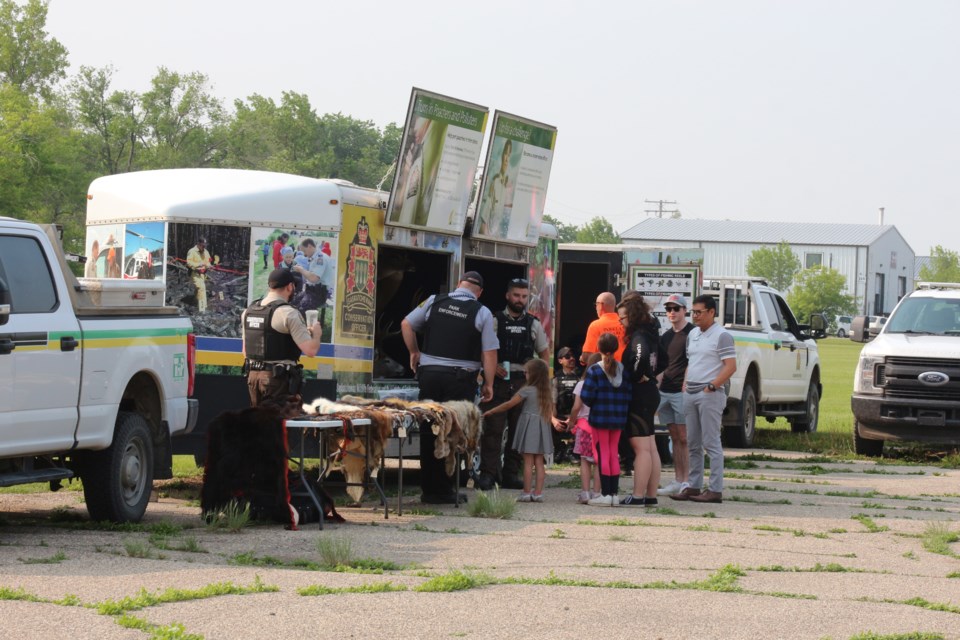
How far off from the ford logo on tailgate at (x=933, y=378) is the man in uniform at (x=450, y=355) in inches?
311

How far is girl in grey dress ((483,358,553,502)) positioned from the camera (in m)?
12.7

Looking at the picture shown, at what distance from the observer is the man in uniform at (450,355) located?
12461mm

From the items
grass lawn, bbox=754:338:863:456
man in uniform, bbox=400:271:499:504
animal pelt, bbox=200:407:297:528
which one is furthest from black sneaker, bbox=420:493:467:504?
grass lawn, bbox=754:338:863:456

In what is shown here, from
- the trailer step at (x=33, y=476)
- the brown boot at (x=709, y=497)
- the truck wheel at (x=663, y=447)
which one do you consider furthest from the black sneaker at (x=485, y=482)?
the truck wheel at (x=663, y=447)

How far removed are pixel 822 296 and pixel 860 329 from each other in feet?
297

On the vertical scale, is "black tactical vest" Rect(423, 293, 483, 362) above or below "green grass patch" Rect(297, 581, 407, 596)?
above

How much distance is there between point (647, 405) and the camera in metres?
13.0

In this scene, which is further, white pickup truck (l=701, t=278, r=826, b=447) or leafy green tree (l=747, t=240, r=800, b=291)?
leafy green tree (l=747, t=240, r=800, b=291)

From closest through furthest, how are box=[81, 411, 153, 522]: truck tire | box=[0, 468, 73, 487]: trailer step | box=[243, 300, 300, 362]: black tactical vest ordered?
box=[0, 468, 73, 487]: trailer step → box=[81, 411, 153, 522]: truck tire → box=[243, 300, 300, 362]: black tactical vest

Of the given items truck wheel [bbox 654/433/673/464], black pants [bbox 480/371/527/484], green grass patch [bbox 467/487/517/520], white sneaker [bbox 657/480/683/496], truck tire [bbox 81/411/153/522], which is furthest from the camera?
truck wheel [bbox 654/433/673/464]

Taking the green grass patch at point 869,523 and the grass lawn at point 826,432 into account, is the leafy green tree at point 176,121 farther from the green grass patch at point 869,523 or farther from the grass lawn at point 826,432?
the green grass patch at point 869,523

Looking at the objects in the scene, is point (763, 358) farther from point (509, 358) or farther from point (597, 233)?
point (597, 233)

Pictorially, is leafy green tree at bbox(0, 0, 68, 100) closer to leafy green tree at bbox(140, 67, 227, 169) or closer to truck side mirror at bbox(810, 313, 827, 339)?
leafy green tree at bbox(140, 67, 227, 169)

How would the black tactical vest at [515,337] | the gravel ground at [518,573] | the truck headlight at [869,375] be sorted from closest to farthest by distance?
the gravel ground at [518,573] → the black tactical vest at [515,337] → the truck headlight at [869,375]
